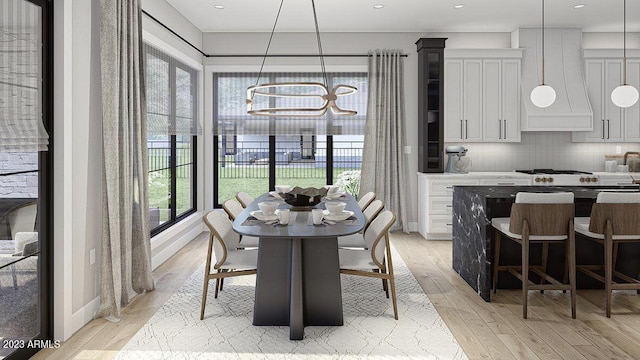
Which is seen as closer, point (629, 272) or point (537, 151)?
point (629, 272)

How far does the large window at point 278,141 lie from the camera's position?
23.6 feet

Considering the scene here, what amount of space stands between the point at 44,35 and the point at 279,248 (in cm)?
198

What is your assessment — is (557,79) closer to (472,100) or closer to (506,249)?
(472,100)

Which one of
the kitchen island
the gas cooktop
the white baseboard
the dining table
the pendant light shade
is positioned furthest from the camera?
the gas cooktop

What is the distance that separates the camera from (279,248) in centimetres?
340

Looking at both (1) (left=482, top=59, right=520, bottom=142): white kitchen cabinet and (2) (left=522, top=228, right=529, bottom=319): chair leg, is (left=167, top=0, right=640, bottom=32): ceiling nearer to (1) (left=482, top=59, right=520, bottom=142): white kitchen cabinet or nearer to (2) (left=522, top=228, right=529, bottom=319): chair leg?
(1) (left=482, top=59, right=520, bottom=142): white kitchen cabinet

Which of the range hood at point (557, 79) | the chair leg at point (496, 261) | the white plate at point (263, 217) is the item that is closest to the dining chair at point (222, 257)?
the white plate at point (263, 217)

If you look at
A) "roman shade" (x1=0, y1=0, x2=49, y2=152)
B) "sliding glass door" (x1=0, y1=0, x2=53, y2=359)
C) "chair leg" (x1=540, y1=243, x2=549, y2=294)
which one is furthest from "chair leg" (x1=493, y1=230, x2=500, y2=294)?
"roman shade" (x1=0, y1=0, x2=49, y2=152)

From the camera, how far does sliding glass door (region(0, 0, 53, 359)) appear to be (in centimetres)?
269

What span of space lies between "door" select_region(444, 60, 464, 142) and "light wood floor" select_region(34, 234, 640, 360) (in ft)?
8.41

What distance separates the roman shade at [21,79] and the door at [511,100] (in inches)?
220

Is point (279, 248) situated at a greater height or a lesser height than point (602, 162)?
lesser

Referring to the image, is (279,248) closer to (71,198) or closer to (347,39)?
(71,198)

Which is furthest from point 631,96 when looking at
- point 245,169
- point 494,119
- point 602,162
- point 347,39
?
point 245,169
